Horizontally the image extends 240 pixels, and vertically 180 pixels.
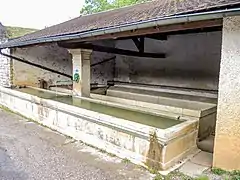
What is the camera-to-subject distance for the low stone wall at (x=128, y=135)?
392cm

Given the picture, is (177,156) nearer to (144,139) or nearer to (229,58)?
(144,139)

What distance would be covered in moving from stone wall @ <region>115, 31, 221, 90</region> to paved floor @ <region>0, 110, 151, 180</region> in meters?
5.35

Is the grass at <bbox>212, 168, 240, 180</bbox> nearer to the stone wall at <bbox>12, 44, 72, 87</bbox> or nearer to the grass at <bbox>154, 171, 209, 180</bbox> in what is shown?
the grass at <bbox>154, 171, 209, 180</bbox>

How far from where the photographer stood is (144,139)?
405cm

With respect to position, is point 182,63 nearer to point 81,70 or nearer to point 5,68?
point 81,70

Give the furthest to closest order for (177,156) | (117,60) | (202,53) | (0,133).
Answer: (117,60)
(202,53)
(0,133)
(177,156)

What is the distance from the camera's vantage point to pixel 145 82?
10367 millimetres

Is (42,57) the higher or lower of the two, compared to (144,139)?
higher

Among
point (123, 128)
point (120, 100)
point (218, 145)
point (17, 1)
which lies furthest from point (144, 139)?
point (17, 1)

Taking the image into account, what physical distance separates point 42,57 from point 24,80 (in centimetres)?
112

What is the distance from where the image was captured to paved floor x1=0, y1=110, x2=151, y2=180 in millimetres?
3752

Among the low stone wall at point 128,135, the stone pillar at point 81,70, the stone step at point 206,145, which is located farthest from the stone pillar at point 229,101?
the stone pillar at point 81,70

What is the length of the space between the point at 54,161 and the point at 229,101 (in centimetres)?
306

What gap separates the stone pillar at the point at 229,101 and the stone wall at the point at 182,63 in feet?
16.1
